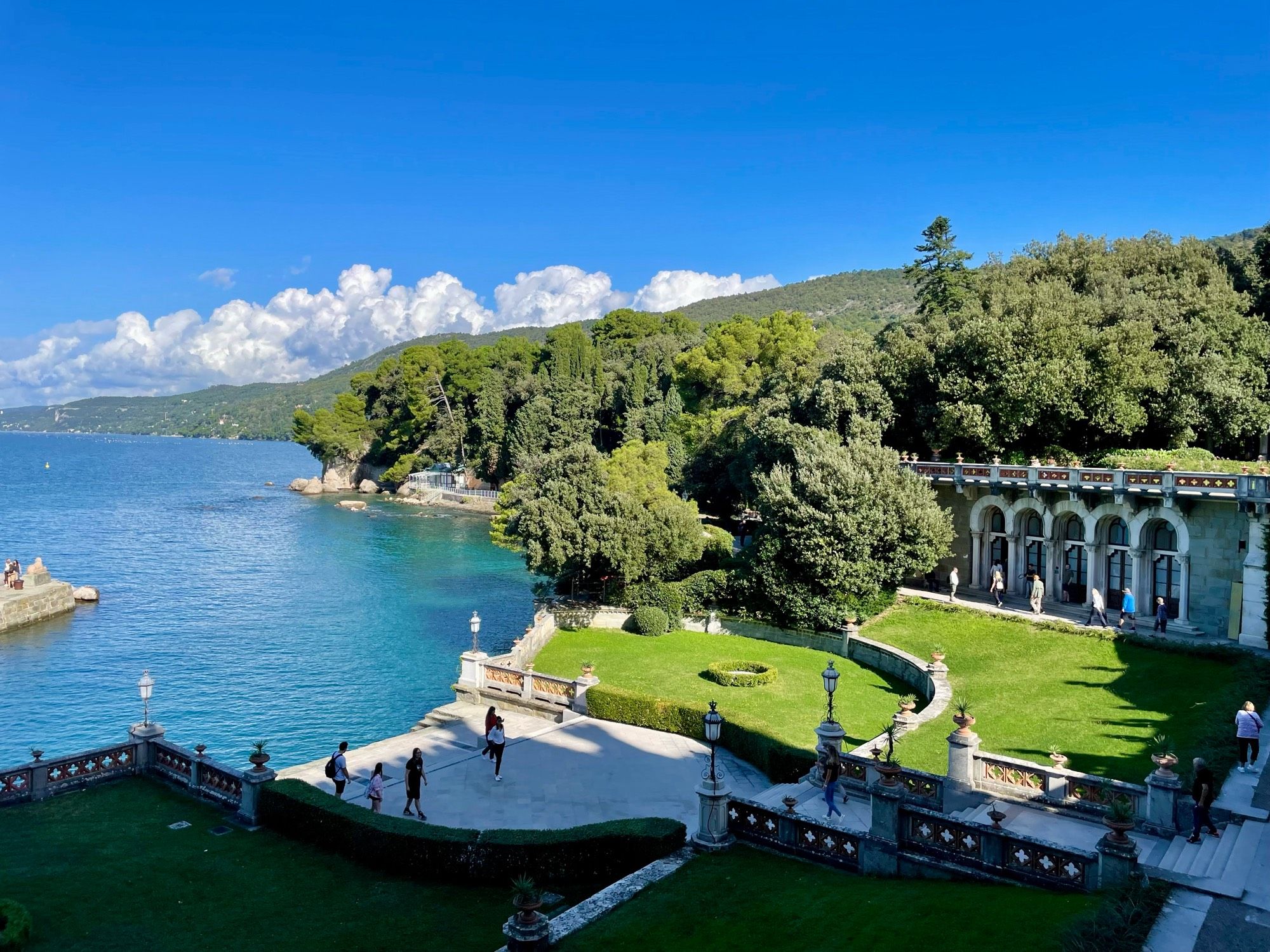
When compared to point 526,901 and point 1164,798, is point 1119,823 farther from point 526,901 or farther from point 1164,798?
point 526,901

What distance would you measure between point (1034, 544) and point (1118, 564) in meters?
3.37

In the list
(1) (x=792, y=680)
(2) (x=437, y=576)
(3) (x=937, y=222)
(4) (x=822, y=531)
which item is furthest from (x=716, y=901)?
(3) (x=937, y=222)

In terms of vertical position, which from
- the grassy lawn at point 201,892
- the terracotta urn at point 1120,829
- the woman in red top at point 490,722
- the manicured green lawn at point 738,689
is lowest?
the manicured green lawn at point 738,689

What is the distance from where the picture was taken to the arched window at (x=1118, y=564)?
30.7 meters

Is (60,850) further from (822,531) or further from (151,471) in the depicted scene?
(151,471)

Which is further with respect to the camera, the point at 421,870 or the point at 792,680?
the point at 792,680

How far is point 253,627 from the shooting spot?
136ft

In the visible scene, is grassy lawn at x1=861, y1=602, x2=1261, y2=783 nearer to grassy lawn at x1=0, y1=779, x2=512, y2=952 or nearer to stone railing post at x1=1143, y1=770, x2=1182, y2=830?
stone railing post at x1=1143, y1=770, x2=1182, y2=830

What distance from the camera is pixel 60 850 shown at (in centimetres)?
1461

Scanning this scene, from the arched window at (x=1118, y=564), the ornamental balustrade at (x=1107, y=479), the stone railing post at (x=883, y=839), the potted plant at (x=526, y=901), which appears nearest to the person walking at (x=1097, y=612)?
the arched window at (x=1118, y=564)

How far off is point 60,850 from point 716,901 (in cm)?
1110

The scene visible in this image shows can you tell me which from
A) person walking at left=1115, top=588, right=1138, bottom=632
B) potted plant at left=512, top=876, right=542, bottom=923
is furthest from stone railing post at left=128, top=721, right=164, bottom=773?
person walking at left=1115, top=588, right=1138, bottom=632

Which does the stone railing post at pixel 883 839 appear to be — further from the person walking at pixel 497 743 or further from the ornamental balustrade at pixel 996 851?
the person walking at pixel 497 743

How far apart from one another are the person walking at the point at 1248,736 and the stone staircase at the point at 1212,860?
2.41 meters
